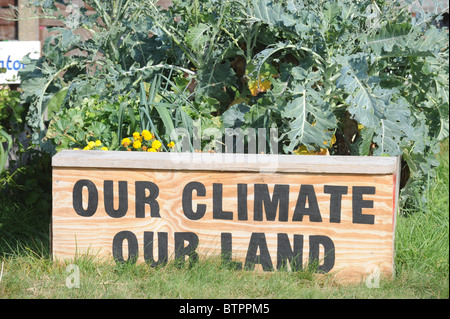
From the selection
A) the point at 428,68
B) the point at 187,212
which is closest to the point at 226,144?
the point at 187,212

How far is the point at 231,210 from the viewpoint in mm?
2438

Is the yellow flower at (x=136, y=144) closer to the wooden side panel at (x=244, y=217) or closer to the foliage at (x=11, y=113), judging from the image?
the wooden side panel at (x=244, y=217)

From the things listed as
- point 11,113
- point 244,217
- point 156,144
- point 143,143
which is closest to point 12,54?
point 11,113

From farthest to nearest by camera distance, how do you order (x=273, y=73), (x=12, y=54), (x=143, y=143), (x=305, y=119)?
(x=12, y=54) → (x=273, y=73) → (x=143, y=143) → (x=305, y=119)

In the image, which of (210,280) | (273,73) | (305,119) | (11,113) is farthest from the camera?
(11,113)

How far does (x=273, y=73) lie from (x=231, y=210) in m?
0.83

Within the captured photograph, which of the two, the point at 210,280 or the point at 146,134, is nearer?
the point at 210,280

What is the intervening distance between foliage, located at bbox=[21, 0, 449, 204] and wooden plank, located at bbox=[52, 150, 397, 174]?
A: 7.6 inches

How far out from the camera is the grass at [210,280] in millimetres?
2270

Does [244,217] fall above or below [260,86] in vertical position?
below

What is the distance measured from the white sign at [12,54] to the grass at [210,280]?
1340 mm

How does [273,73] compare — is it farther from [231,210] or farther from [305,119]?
[231,210]

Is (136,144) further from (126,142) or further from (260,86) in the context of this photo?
(260,86)

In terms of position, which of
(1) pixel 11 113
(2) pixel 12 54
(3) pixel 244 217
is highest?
(2) pixel 12 54
